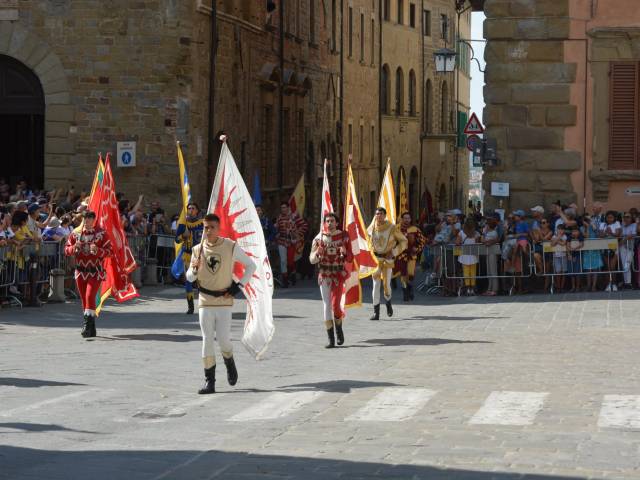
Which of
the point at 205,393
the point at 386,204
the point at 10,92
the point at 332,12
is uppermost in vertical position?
the point at 332,12

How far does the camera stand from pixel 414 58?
68375 mm

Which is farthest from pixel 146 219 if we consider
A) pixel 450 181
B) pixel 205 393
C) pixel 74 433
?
pixel 450 181

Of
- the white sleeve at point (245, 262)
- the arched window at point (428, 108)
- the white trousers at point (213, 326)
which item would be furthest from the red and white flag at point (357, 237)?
the arched window at point (428, 108)

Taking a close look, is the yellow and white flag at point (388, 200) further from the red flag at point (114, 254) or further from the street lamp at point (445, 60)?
the street lamp at point (445, 60)

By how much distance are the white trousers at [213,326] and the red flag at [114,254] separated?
6.42 metres

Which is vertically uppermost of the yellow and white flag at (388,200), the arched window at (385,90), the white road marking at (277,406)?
the arched window at (385,90)

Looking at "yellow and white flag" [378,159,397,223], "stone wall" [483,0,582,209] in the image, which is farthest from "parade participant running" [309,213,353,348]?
"stone wall" [483,0,582,209]

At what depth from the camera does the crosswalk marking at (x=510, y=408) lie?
13.0 metres

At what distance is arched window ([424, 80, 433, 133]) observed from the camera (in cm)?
7056

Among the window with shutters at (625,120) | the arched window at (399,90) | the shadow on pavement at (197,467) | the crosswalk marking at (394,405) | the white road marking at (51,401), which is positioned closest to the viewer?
the shadow on pavement at (197,467)

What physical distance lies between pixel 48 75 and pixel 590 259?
12228 millimetres

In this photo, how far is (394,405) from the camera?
14008mm

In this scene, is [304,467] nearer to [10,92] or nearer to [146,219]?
[146,219]

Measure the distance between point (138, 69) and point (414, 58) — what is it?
36039 mm
